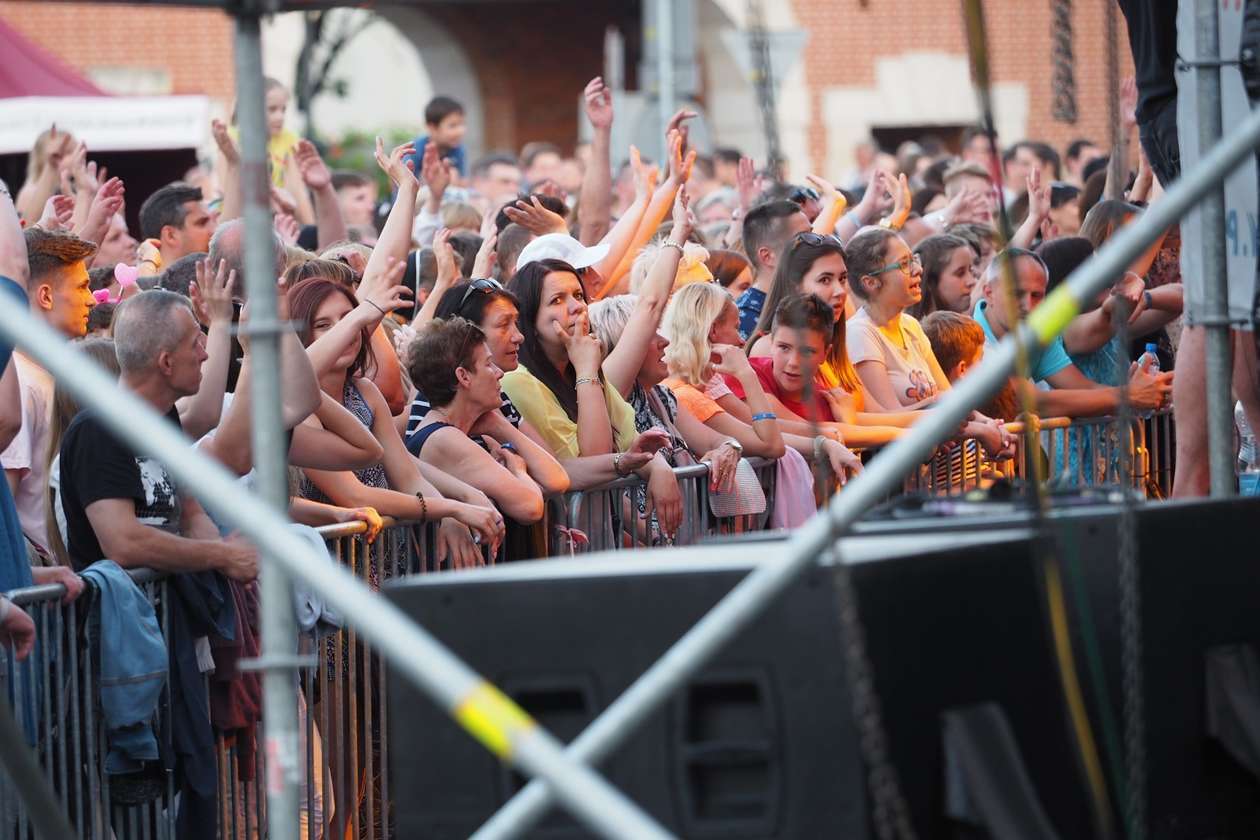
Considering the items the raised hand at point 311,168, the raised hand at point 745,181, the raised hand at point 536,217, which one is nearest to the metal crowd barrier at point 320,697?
the raised hand at point 536,217

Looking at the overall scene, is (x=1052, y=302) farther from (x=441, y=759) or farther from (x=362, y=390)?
(x=362, y=390)

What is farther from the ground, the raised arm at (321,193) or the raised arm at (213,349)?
the raised arm at (321,193)

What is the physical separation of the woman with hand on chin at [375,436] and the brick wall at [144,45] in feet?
74.4

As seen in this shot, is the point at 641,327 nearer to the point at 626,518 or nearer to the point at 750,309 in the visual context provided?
the point at 626,518

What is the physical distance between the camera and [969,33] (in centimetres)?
305

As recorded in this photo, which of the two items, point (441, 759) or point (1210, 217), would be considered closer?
point (441, 759)

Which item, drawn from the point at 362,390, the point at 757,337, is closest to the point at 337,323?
the point at 362,390

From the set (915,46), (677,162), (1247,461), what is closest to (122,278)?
(677,162)

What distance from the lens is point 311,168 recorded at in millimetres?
10156

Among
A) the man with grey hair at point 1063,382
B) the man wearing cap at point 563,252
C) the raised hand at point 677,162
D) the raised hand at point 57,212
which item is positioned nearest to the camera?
the raised hand at point 57,212

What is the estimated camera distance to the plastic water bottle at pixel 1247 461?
22.7ft

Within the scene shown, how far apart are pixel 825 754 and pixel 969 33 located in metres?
1.08

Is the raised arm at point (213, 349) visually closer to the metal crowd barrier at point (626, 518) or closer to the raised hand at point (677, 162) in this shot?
the metal crowd barrier at point (626, 518)

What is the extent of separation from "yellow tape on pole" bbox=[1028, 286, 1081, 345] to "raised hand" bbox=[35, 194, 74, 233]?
214 inches
